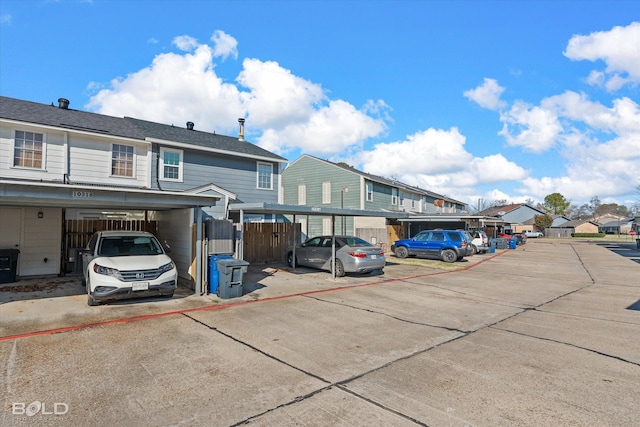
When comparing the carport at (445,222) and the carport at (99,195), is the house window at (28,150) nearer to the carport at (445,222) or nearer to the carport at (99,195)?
the carport at (99,195)

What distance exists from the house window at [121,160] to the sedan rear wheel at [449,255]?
1489 centimetres

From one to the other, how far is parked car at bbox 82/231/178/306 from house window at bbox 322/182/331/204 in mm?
18291

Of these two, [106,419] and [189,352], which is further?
[189,352]

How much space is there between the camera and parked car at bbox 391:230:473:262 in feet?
58.6

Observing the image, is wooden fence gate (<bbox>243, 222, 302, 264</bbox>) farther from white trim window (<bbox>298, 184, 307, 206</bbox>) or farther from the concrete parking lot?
white trim window (<bbox>298, 184, 307, 206</bbox>)

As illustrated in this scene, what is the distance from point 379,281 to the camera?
38.9 ft

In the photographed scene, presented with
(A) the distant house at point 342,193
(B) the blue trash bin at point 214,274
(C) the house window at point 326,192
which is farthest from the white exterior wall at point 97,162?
(C) the house window at point 326,192

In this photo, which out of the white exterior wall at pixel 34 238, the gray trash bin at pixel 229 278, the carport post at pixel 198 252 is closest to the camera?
the gray trash bin at pixel 229 278

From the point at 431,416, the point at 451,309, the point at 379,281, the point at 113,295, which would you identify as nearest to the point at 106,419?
the point at 431,416

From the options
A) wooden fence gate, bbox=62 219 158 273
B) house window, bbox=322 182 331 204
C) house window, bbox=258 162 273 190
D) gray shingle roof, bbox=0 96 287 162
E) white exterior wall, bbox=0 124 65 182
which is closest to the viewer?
white exterior wall, bbox=0 124 65 182

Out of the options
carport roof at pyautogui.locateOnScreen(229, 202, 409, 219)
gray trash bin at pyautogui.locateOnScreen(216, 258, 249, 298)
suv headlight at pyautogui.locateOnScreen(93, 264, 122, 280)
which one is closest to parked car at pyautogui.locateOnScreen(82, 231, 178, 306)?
suv headlight at pyautogui.locateOnScreen(93, 264, 122, 280)

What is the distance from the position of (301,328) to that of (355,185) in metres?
19.3

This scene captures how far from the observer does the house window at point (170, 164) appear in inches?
572

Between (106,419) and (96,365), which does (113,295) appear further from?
(106,419)
